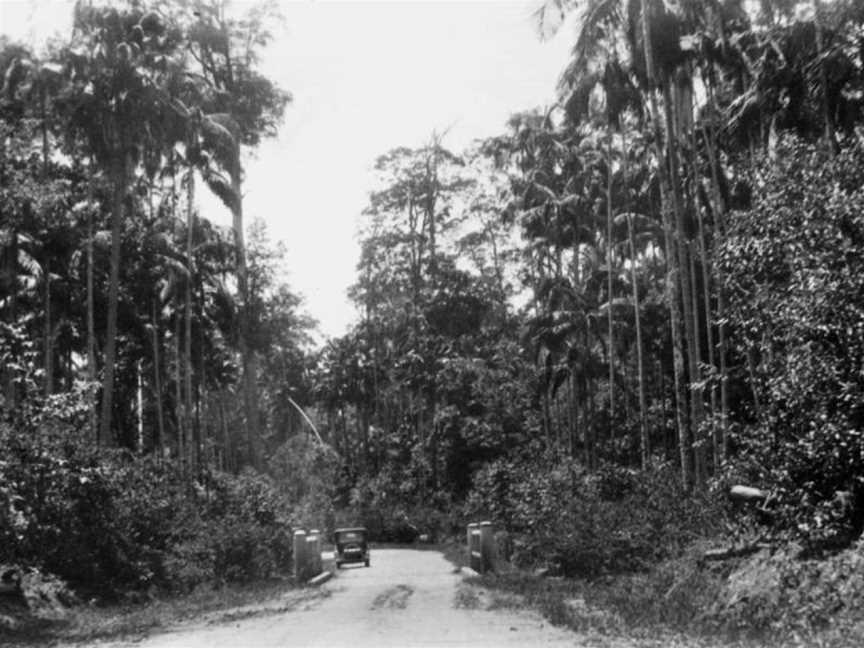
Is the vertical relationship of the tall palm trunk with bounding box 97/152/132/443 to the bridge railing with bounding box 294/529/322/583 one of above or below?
above

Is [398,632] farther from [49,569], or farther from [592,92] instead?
[592,92]

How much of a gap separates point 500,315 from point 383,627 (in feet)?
139

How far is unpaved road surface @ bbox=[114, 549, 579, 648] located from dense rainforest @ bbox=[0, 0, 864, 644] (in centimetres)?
283

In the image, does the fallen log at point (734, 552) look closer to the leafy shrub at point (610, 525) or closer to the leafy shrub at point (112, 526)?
the leafy shrub at point (610, 525)

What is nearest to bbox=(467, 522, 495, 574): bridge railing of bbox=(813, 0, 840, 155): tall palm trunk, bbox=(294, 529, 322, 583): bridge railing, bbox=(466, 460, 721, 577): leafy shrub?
bbox=(466, 460, 721, 577): leafy shrub

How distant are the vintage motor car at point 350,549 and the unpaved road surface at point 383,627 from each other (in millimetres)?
11476

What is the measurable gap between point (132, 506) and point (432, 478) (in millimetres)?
30071

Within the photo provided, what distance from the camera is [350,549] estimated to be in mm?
30281

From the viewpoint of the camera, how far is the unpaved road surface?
1109cm

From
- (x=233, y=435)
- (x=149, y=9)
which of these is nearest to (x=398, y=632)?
(x=149, y=9)

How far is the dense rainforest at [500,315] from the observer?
13.1 metres

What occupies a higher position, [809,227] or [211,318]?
[211,318]

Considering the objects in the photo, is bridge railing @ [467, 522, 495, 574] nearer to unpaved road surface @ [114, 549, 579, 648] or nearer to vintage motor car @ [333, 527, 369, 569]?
unpaved road surface @ [114, 549, 579, 648]

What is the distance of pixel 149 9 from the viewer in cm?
2848
